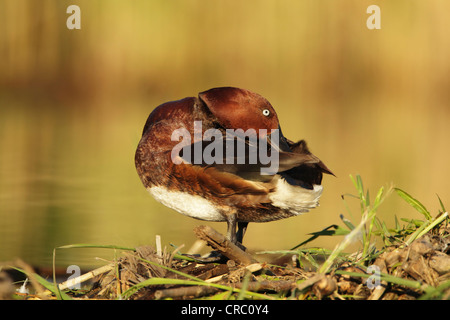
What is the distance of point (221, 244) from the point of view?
7.55ft

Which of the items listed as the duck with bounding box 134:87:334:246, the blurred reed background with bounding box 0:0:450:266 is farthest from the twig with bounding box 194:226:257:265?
the blurred reed background with bounding box 0:0:450:266

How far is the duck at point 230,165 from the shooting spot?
2.83 m

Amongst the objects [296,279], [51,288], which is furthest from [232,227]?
[51,288]

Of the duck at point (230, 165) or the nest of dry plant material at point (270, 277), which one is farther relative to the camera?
the duck at point (230, 165)

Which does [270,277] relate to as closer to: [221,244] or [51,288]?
[221,244]

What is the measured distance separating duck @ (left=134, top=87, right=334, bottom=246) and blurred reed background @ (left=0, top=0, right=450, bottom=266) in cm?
175

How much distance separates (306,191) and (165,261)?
0.76 meters

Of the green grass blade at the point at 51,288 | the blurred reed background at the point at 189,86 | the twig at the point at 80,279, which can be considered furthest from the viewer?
the blurred reed background at the point at 189,86

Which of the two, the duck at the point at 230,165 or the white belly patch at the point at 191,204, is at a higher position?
the duck at the point at 230,165

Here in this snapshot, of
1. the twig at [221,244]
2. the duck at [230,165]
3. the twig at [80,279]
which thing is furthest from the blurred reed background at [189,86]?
the twig at [221,244]

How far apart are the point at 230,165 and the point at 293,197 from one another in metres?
0.32

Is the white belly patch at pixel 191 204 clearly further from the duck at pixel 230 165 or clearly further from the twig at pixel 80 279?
the twig at pixel 80 279

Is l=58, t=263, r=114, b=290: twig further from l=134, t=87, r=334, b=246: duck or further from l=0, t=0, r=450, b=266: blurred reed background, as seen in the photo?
l=0, t=0, r=450, b=266: blurred reed background

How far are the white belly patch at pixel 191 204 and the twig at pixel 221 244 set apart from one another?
542 millimetres
